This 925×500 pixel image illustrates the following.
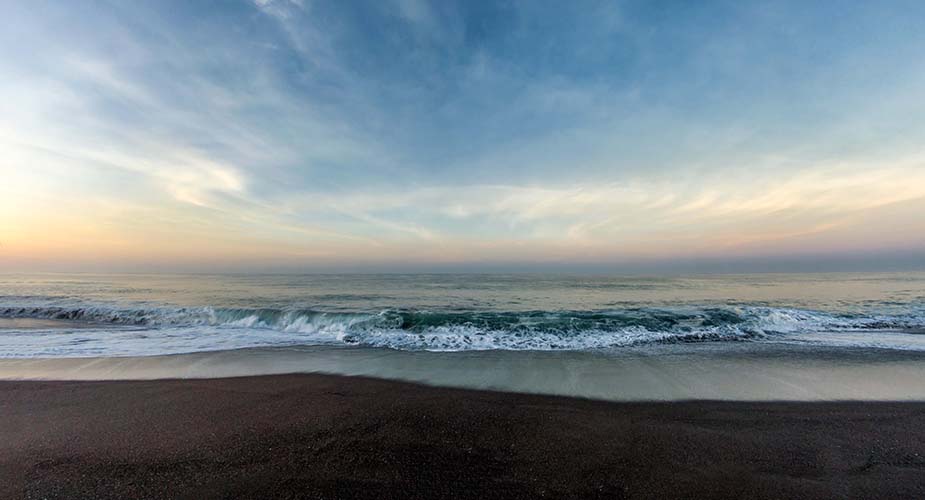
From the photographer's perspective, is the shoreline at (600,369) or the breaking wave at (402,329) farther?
the breaking wave at (402,329)

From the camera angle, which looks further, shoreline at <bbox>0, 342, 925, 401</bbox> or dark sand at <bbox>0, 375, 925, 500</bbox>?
shoreline at <bbox>0, 342, 925, 401</bbox>

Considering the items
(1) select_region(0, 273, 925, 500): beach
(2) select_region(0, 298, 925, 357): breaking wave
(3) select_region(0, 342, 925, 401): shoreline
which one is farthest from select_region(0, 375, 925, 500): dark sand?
(2) select_region(0, 298, 925, 357): breaking wave

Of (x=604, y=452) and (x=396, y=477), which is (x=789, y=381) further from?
(x=396, y=477)

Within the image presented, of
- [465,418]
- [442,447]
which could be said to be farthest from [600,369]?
[442,447]

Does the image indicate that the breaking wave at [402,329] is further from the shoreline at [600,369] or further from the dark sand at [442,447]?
the dark sand at [442,447]

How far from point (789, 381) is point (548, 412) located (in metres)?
5.02

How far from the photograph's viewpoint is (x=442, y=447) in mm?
3875

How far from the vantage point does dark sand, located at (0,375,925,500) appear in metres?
3.18

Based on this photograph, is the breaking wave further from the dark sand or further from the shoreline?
the dark sand

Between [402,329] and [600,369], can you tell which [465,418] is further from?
[402,329]

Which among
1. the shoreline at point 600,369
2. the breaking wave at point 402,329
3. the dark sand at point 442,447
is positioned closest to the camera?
the dark sand at point 442,447

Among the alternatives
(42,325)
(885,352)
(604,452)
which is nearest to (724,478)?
(604,452)

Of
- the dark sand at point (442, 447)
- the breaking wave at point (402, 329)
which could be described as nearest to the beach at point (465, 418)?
the dark sand at point (442, 447)

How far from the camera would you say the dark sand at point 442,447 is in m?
3.18
